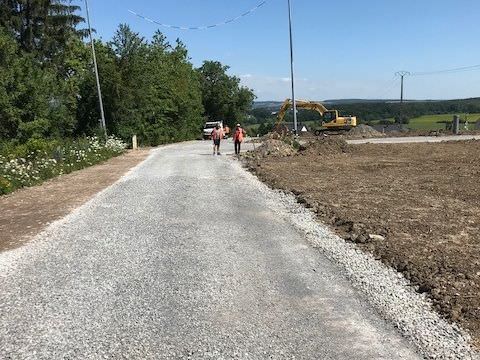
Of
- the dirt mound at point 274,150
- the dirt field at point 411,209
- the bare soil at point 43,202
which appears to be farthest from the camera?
the dirt mound at point 274,150

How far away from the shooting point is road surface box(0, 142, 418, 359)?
4414mm

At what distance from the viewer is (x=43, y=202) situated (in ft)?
40.7

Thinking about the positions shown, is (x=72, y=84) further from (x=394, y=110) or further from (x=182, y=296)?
(x=394, y=110)

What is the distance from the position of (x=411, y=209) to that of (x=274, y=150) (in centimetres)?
1548

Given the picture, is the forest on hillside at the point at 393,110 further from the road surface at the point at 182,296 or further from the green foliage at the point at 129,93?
the road surface at the point at 182,296

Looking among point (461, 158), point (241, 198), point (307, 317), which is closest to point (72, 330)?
point (307, 317)

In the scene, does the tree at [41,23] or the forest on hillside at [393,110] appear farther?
the forest on hillside at [393,110]

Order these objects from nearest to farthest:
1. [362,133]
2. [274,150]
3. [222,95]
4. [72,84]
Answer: [274,150], [72,84], [362,133], [222,95]

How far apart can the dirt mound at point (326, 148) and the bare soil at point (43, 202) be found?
10.4 meters

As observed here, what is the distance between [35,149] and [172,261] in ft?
50.7

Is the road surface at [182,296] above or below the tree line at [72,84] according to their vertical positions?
below

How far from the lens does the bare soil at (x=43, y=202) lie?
9.07m

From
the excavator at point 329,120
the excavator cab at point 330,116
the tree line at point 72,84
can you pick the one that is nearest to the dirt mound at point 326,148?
the tree line at point 72,84

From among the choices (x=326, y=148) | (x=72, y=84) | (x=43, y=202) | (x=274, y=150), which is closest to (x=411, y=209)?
(x=43, y=202)
